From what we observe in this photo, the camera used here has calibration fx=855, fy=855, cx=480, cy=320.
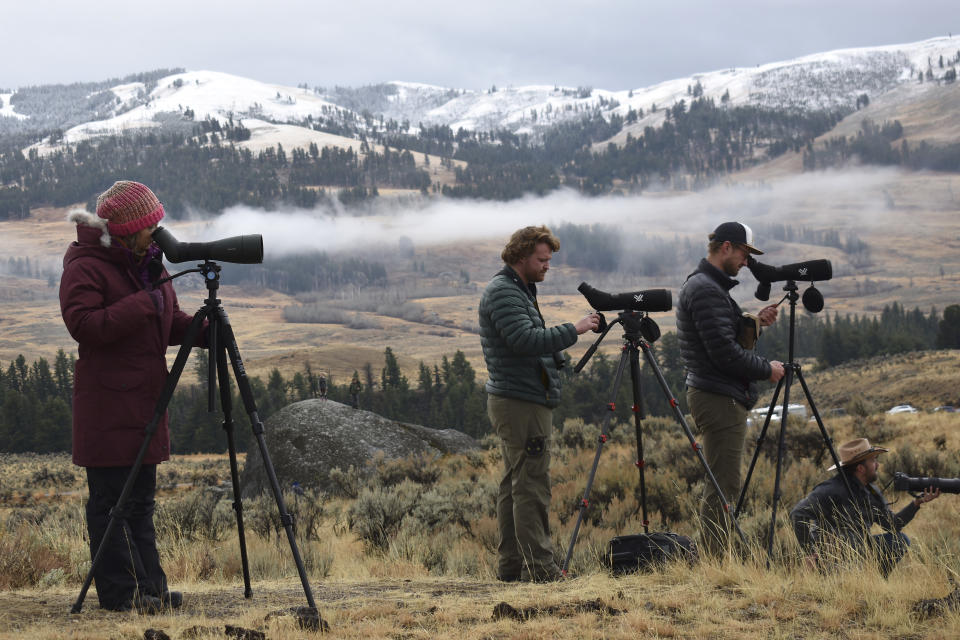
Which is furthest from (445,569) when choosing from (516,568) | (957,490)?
(957,490)

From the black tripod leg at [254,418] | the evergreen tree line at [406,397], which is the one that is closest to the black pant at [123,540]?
the black tripod leg at [254,418]

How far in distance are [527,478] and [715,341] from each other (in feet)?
5.16

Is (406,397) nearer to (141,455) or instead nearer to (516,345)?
(516,345)

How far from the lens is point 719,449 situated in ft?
19.6

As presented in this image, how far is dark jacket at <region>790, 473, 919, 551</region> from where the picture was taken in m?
5.66

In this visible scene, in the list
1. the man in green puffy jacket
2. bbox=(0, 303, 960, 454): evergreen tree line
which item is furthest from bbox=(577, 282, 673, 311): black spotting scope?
bbox=(0, 303, 960, 454): evergreen tree line

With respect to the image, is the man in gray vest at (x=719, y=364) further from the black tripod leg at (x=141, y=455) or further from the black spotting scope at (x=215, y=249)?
the black tripod leg at (x=141, y=455)

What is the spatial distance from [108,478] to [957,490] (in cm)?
490

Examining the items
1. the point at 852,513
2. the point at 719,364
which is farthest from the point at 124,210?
the point at 852,513

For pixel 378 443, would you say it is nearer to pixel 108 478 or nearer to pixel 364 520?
pixel 364 520

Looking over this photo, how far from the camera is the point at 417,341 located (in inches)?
7077

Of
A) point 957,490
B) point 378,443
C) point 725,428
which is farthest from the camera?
point 378,443

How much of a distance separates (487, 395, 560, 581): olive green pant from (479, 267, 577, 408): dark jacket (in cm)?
10

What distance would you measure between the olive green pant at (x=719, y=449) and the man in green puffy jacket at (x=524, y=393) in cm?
105
